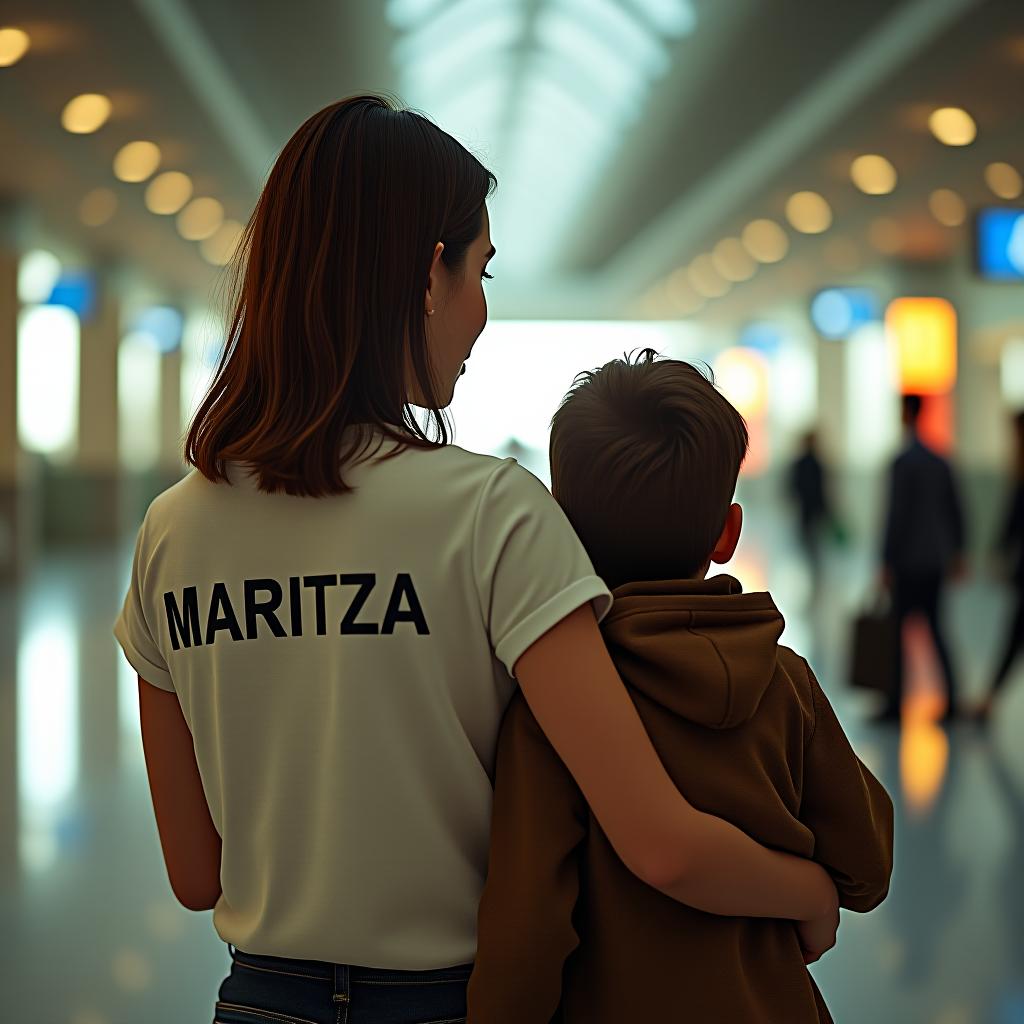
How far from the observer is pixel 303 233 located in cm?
133

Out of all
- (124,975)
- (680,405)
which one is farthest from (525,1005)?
(124,975)

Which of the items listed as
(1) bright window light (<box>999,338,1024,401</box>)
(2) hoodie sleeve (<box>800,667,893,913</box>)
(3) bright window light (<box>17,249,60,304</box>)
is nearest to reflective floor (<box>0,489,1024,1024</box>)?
(2) hoodie sleeve (<box>800,667,893,913</box>)

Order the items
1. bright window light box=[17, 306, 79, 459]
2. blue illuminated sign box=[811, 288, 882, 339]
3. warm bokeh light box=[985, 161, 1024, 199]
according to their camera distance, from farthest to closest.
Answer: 1. bright window light box=[17, 306, 79, 459]
2. blue illuminated sign box=[811, 288, 882, 339]
3. warm bokeh light box=[985, 161, 1024, 199]

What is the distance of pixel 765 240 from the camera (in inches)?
896

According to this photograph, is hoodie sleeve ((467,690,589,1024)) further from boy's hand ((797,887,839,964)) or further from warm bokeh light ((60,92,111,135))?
warm bokeh light ((60,92,111,135))

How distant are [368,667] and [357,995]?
0.34m

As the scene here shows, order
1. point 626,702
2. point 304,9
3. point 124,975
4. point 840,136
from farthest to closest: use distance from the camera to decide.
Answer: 1. point 840,136
2. point 304,9
3. point 124,975
4. point 626,702

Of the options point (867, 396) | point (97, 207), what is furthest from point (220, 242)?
point (867, 396)

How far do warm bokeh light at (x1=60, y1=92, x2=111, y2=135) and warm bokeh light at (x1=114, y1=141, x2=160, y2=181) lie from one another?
1108mm

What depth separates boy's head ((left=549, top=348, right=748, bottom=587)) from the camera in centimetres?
138

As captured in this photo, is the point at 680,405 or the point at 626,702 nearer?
the point at 626,702

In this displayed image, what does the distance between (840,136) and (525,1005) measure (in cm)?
1424

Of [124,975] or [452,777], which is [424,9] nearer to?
[124,975]

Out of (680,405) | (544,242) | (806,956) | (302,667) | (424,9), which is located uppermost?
(544,242)
